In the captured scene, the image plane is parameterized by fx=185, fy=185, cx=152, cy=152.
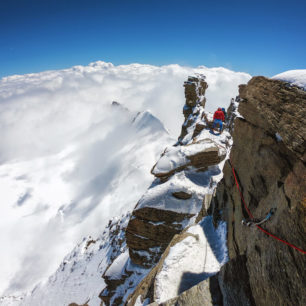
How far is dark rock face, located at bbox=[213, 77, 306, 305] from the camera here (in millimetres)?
4410

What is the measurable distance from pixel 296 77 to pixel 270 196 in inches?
144

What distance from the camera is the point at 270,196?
20.0ft

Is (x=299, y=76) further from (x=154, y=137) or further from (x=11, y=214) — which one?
(x=11, y=214)

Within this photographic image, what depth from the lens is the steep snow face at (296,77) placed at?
4.94m

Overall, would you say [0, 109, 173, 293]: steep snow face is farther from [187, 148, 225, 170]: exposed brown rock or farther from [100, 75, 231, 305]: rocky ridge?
[187, 148, 225, 170]: exposed brown rock

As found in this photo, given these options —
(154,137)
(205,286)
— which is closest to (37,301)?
(205,286)

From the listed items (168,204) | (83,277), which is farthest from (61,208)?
(168,204)

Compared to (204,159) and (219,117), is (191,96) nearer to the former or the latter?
(219,117)

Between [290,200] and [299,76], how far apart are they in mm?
3385

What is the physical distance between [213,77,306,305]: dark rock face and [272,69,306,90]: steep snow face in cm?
15

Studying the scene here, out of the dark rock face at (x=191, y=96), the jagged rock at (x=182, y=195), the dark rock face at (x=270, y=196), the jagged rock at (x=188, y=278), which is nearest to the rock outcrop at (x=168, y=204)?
the jagged rock at (x=182, y=195)

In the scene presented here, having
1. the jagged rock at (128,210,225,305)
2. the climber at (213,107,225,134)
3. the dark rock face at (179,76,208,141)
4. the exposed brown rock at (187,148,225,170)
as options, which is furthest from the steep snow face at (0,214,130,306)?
the dark rock face at (179,76,208,141)

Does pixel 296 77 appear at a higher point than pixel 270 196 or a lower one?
higher

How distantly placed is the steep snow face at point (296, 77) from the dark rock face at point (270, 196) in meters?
0.15
